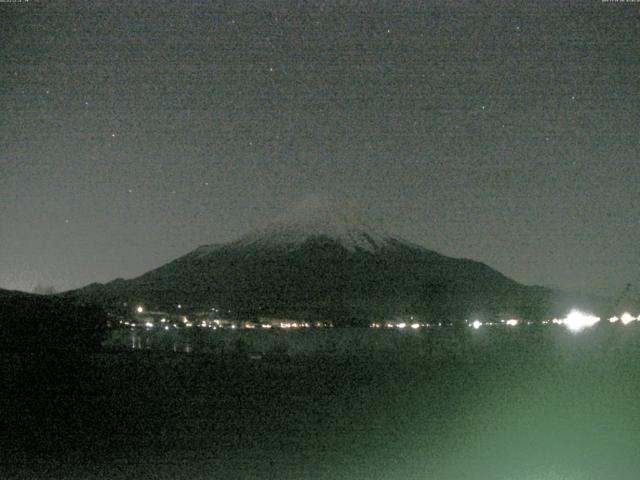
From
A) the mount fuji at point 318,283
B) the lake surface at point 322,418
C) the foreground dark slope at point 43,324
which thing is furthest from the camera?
the mount fuji at point 318,283

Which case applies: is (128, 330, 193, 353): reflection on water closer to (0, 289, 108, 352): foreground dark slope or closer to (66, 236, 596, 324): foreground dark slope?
(0, 289, 108, 352): foreground dark slope

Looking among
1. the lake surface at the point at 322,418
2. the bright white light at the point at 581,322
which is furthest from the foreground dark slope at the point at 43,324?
the bright white light at the point at 581,322

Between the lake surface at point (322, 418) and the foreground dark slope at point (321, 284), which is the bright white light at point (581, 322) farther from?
the foreground dark slope at point (321, 284)

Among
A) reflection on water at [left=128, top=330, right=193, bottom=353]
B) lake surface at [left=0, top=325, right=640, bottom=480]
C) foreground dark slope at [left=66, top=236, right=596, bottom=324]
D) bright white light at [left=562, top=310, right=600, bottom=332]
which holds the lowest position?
lake surface at [left=0, top=325, right=640, bottom=480]

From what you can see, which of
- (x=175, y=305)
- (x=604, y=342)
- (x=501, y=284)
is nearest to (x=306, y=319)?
(x=175, y=305)

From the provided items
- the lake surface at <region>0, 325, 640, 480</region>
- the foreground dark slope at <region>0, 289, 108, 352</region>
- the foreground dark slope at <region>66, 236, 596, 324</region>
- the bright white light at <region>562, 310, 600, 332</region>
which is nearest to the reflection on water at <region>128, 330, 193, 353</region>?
the foreground dark slope at <region>0, 289, 108, 352</region>
